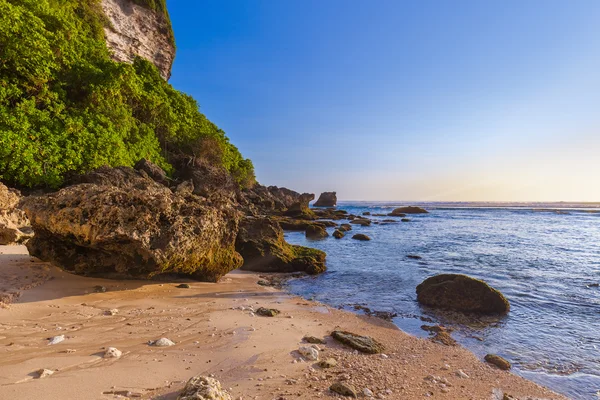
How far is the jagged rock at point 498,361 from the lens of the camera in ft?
15.6

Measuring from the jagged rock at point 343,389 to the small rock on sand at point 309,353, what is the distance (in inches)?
29.2

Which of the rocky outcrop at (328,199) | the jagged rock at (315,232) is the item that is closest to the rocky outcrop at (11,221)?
the jagged rock at (315,232)

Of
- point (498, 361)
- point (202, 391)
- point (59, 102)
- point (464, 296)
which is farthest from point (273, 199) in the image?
point (202, 391)

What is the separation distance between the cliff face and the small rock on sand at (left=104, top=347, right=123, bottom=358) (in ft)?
102

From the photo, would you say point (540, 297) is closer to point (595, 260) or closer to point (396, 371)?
point (396, 371)

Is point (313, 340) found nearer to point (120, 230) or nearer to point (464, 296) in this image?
point (120, 230)

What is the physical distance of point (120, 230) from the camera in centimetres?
545

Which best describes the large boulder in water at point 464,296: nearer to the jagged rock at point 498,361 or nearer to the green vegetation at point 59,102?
the jagged rock at point 498,361

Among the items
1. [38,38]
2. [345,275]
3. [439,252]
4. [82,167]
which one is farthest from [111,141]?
[439,252]

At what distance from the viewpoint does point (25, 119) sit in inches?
442

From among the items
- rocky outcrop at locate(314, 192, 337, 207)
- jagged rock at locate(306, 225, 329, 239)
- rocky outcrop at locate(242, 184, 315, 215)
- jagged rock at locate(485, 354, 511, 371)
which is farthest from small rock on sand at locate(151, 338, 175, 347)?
rocky outcrop at locate(314, 192, 337, 207)

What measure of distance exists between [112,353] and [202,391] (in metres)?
1.73

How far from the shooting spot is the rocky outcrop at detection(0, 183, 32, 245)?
816cm

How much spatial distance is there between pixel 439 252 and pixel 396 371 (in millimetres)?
13920
